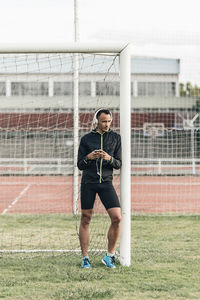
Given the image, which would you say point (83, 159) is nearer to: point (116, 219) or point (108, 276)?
point (116, 219)

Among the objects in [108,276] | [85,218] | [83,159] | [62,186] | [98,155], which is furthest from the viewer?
[62,186]

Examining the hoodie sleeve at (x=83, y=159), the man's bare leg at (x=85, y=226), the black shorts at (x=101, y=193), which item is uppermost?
the hoodie sleeve at (x=83, y=159)

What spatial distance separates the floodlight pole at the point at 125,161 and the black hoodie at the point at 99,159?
0.55 ft

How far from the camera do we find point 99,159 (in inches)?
241

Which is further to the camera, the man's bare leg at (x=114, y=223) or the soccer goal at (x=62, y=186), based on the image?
the soccer goal at (x=62, y=186)

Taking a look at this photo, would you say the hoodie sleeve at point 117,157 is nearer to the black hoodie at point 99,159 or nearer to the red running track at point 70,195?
the black hoodie at point 99,159

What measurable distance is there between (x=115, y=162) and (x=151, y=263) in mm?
Result: 1395

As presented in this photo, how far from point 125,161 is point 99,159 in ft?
1.50

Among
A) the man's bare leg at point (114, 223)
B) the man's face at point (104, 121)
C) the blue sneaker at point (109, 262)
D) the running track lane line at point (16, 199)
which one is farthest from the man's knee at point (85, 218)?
the running track lane line at point (16, 199)

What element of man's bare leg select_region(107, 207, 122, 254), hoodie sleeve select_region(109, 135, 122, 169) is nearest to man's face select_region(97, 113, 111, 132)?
hoodie sleeve select_region(109, 135, 122, 169)

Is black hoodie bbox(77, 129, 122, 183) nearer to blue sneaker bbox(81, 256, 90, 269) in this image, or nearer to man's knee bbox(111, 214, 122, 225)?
man's knee bbox(111, 214, 122, 225)

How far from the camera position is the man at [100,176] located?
20.1ft

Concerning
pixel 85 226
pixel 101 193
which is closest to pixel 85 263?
pixel 85 226

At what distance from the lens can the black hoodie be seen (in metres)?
6.12
